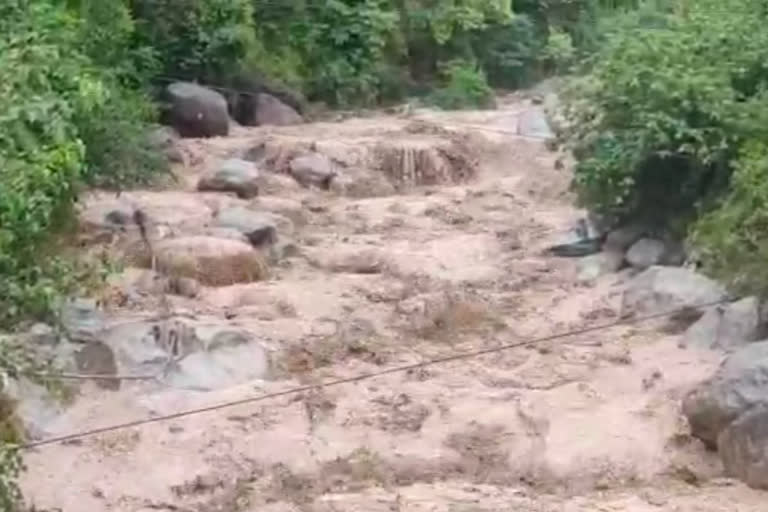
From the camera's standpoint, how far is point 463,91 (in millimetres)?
16094

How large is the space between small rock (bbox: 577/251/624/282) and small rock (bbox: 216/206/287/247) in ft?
6.69

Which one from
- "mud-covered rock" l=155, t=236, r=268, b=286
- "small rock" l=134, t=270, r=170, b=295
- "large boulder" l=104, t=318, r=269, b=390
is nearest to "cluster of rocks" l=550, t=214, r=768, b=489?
"mud-covered rock" l=155, t=236, r=268, b=286

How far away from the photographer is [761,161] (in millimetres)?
8055

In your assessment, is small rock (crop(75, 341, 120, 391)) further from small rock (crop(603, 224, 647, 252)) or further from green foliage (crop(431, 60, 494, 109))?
green foliage (crop(431, 60, 494, 109))

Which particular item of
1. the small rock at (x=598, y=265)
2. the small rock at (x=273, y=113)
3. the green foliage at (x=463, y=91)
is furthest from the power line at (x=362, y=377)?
the green foliage at (x=463, y=91)

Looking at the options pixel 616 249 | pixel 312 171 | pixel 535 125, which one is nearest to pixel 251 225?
pixel 312 171

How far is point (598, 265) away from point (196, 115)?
198 inches

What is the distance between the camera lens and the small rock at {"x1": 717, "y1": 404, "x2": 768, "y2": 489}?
6207mm

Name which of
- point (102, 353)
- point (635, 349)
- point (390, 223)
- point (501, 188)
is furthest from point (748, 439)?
point (501, 188)

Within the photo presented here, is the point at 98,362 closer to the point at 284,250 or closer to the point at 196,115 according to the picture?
the point at 284,250

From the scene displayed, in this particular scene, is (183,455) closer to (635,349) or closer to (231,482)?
(231,482)

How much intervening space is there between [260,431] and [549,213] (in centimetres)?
486

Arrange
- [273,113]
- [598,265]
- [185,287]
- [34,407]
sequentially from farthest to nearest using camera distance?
[273,113], [598,265], [185,287], [34,407]

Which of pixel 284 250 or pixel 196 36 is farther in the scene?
pixel 196 36
